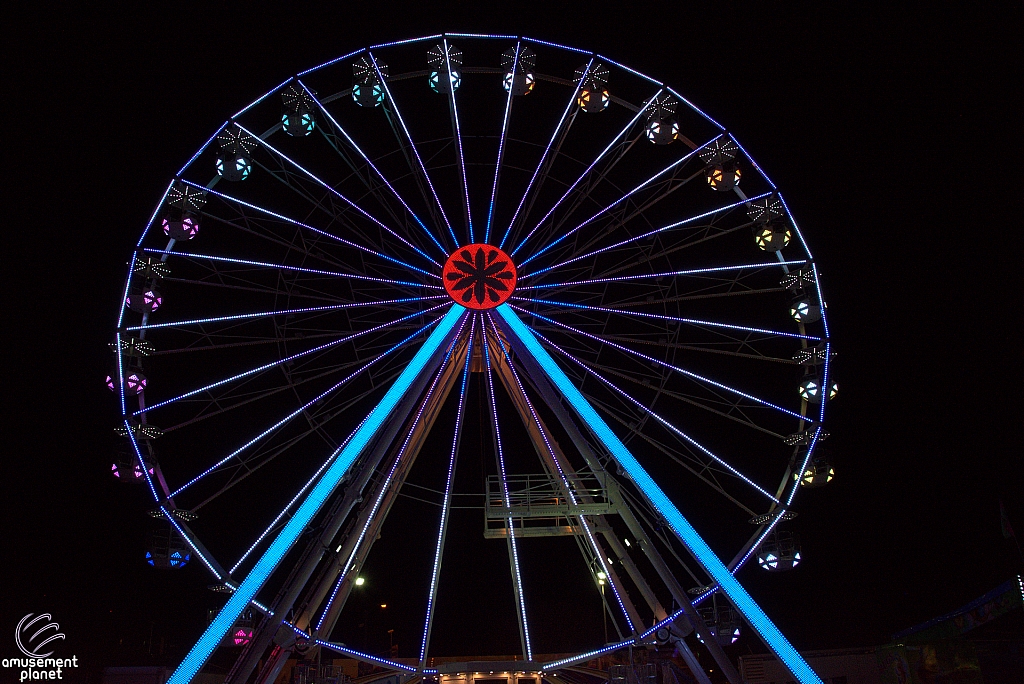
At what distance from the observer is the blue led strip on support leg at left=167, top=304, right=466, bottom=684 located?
28.9 feet

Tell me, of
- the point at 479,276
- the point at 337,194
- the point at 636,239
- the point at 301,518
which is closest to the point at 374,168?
the point at 337,194

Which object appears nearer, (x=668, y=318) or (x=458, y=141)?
(x=668, y=318)

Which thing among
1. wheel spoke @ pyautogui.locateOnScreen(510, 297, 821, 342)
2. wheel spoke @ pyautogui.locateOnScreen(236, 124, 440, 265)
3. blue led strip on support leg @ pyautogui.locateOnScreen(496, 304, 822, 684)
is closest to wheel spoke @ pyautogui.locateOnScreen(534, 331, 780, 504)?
wheel spoke @ pyautogui.locateOnScreen(510, 297, 821, 342)

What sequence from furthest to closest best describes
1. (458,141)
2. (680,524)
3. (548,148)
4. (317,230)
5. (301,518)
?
(548,148), (458,141), (317,230), (680,524), (301,518)

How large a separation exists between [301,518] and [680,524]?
504 cm

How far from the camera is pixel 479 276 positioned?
1289 cm

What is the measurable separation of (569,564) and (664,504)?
15141 millimetres

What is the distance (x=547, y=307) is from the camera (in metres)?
13.8

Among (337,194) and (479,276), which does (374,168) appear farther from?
(479,276)

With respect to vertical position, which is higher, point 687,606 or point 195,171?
point 195,171

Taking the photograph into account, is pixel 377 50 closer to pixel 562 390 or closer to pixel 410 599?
pixel 562 390

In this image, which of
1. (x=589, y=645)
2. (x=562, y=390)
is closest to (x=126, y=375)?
(x=562, y=390)

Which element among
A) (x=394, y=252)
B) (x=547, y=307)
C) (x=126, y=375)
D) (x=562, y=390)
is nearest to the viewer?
(x=562, y=390)

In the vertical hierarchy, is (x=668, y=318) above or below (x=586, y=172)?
below
